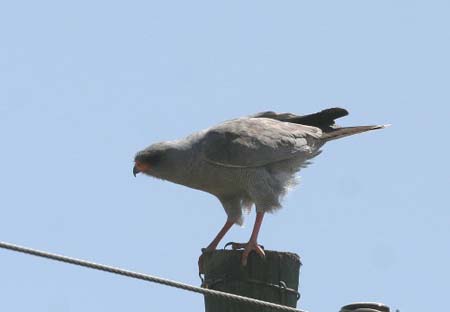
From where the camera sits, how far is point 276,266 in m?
6.96

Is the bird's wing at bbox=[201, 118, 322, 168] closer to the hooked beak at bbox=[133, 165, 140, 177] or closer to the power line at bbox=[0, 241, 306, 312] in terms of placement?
the hooked beak at bbox=[133, 165, 140, 177]

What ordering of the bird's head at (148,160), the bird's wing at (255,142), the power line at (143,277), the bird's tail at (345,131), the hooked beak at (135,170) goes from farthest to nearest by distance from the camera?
1. the bird's tail at (345,131)
2. the hooked beak at (135,170)
3. the bird's head at (148,160)
4. the bird's wing at (255,142)
5. the power line at (143,277)

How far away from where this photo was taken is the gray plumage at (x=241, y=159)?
35.5ft

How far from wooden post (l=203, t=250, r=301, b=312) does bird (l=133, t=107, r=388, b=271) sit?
11.1 ft

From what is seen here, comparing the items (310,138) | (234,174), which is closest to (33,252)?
(234,174)

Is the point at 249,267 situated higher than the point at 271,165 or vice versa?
the point at 271,165

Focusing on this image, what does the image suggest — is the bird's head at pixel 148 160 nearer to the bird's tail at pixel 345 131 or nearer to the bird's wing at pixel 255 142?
the bird's wing at pixel 255 142

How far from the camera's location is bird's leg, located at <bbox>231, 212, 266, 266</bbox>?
6.97m

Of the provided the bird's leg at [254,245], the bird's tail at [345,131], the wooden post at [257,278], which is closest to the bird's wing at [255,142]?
the bird's tail at [345,131]

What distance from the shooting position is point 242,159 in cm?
1091

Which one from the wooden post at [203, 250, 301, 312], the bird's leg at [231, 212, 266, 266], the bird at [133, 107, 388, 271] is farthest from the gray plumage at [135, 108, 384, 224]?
the wooden post at [203, 250, 301, 312]

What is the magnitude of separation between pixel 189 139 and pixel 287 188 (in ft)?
4.09

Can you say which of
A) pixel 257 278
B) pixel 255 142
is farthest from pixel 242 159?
pixel 257 278

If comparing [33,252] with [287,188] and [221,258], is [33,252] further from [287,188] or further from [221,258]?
[287,188]
